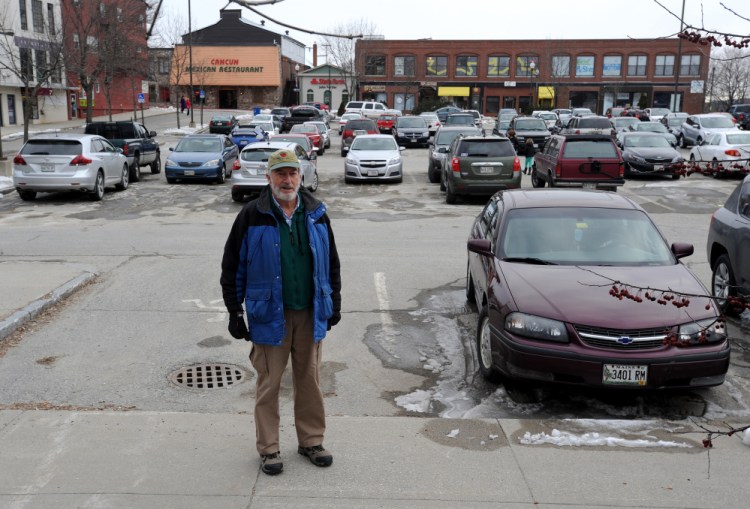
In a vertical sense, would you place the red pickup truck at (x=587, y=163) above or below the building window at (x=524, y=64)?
below

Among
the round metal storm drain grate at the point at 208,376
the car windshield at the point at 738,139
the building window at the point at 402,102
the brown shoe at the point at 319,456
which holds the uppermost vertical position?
the building window at the point at 402,102

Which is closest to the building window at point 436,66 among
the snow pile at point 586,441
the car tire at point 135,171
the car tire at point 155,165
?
the car tire at point 155,165

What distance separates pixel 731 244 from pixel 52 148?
1626 cm

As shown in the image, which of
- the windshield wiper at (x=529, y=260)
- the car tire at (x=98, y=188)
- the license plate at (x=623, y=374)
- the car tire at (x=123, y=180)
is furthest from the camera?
the car tire at (x=123, y=180)

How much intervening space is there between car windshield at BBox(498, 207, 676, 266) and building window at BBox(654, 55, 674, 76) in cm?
7849

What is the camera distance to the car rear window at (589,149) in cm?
1939

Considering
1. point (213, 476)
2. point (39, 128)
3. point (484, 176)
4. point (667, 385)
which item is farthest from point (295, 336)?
point (39, 128)

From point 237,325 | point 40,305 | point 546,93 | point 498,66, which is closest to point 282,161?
point 237,325

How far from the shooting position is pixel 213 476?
4.64 metres

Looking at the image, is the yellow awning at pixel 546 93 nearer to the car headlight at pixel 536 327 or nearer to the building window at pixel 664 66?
the building window at pixel 664 66

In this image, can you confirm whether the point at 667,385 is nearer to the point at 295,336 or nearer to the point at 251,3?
the point at 295,336

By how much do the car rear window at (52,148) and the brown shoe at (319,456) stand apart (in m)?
16.5

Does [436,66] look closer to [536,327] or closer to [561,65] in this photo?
[561,65]

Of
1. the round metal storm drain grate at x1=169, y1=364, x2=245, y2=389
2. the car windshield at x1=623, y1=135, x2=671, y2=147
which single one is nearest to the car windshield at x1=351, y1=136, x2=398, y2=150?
the car windshield at x1=623, y1=135, x2=671, y2=147
